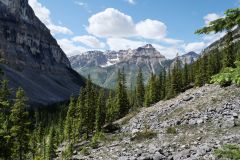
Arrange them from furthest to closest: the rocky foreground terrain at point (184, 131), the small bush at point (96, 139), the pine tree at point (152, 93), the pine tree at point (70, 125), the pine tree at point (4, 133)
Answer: the pine tree at point (152, 93)
the pine tree at point (70, 125)
the small bush at point (96, 139)
the rocky foreground terrain at point (184, 131)
the pine tree at point (4, 133)

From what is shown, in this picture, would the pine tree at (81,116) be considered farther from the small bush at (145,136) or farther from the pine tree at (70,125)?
the small bush at (145,136)

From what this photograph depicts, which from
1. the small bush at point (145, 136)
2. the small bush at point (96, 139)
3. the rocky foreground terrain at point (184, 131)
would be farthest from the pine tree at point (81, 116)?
the small bush at point (145, 136)

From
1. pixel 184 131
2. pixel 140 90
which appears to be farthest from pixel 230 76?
pixel 140 90

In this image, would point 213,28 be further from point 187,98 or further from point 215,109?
point 187,98

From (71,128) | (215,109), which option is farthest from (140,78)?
(215,109)

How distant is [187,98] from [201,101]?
6793mm

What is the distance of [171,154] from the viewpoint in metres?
37.8

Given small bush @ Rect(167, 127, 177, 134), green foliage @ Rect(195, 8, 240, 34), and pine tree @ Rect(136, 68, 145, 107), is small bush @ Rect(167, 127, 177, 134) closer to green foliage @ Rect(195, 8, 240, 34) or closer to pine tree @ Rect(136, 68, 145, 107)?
green foliage @ Rect(195, 8, 240, 34)

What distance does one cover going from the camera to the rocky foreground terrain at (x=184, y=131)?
3731cm

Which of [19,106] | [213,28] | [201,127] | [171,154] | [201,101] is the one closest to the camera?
[213,28]

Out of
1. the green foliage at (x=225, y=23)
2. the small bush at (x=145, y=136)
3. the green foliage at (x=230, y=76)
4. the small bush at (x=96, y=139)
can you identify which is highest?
the green foliage at (x=225, y=23)

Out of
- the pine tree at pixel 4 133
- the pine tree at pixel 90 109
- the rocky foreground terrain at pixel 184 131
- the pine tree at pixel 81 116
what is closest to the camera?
the pine tree at pixel 4 133

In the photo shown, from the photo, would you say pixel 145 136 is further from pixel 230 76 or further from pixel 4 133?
pixel 230 76

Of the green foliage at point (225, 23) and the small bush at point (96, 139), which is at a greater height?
the green foliage at point (225, 23)
